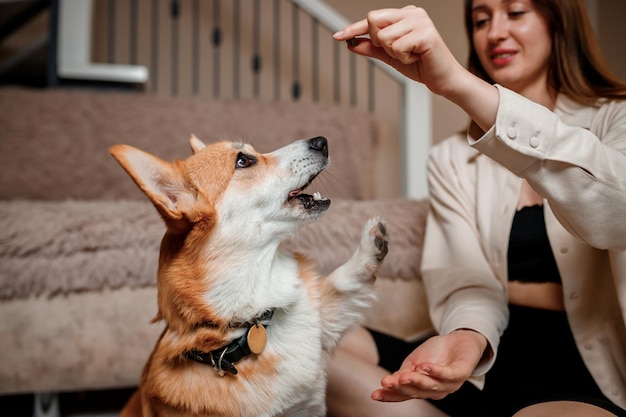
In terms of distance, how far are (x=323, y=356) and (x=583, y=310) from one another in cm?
45

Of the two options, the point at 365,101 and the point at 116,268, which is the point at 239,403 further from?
the point at 365,101

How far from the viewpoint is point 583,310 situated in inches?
34.7

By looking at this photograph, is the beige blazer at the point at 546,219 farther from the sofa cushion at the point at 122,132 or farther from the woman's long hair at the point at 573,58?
the sofa cushion at the point at 122,132

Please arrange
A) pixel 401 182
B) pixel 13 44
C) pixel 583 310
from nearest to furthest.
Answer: pixel 583 310, pixel 401 182, pixel 13 44

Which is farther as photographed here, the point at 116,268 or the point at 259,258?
the point at 116,268

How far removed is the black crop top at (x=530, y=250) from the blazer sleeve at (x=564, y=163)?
0.21 m

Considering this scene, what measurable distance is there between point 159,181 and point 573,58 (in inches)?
31.7

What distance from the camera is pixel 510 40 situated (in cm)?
92

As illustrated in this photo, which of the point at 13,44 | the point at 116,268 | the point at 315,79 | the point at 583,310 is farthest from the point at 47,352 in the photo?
the point at 13,44

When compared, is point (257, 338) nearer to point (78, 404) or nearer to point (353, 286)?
point (353, 286)

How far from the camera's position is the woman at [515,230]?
677 millimetres

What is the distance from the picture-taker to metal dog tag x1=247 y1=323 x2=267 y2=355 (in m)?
0.79

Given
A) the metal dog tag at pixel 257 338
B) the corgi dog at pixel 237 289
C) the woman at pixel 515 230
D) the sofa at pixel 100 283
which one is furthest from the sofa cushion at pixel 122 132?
the metal dog tag at pixel 257 338

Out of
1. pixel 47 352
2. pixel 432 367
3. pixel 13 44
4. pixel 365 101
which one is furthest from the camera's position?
pixel 13 44
